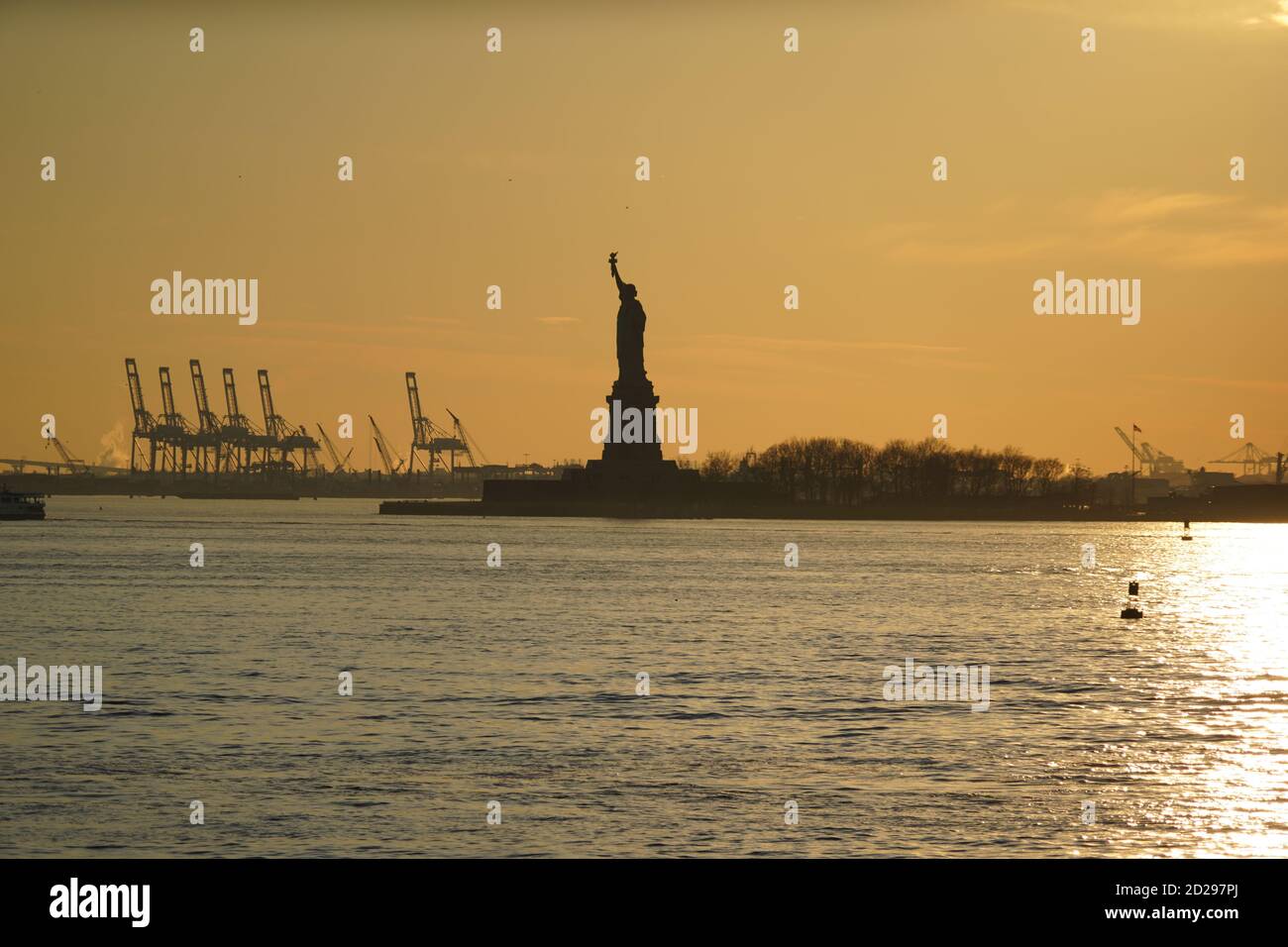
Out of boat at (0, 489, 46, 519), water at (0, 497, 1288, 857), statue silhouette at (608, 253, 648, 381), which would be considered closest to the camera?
water at (0, 497, 1288, 857)

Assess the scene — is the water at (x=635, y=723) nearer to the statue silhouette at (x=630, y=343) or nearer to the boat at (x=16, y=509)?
the statue silhouette at (x=630, y=343)

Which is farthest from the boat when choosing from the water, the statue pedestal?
the water

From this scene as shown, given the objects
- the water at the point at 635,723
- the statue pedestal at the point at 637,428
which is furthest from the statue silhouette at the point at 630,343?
the water at the point at 635,723

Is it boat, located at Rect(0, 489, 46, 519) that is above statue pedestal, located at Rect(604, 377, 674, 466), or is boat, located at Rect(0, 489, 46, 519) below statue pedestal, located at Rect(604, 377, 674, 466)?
below

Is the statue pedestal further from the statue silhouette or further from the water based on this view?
the water

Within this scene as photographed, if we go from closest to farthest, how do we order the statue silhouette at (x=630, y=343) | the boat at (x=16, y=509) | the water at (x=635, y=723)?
the water at (x=635, y=723) → the statue silhouette at (x=630, y=343) → the boat at (x=16, y=509)
